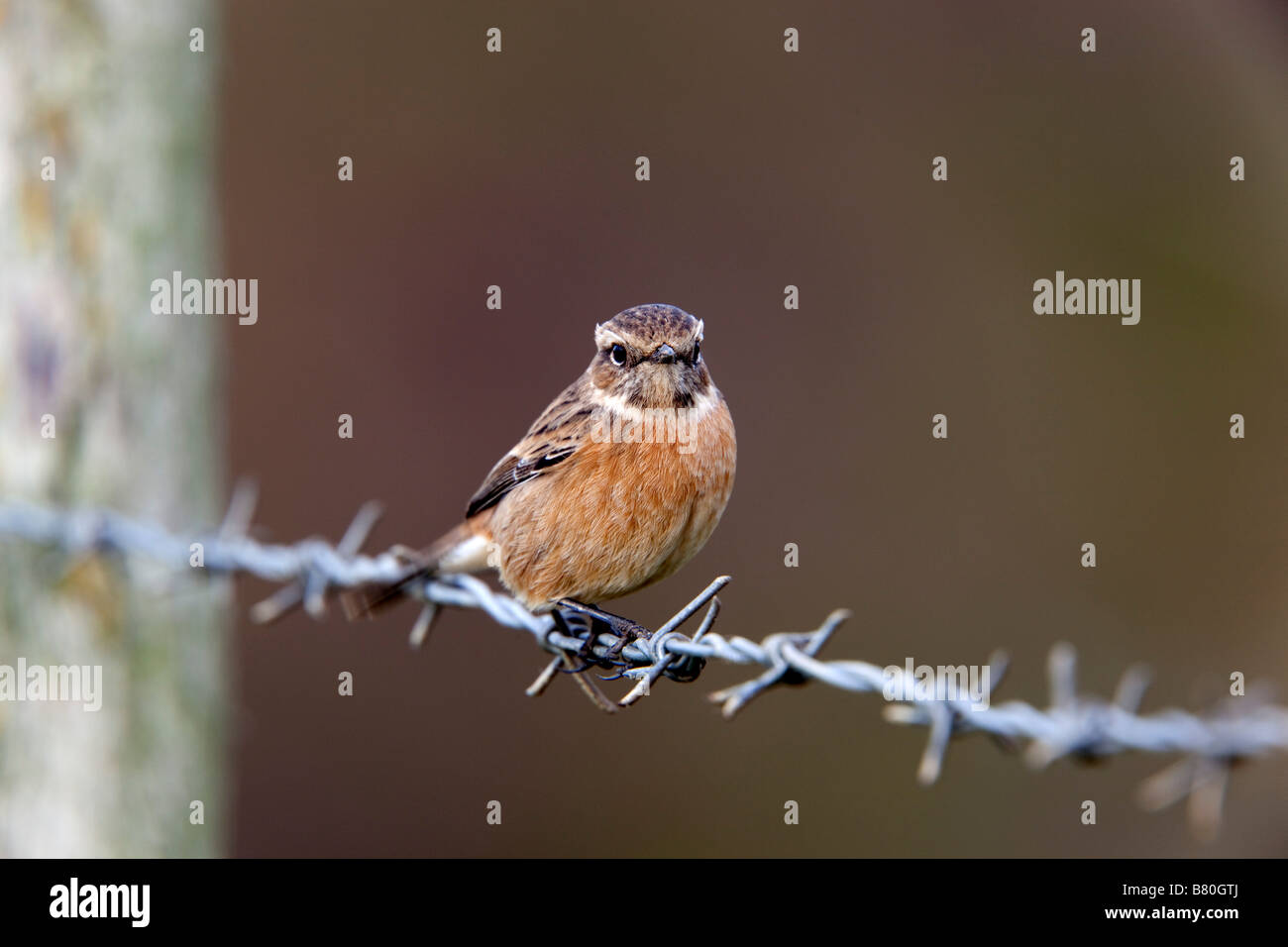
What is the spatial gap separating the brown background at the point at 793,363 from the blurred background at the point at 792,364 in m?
0.03

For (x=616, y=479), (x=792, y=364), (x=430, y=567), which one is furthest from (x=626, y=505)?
(x=792, y=364)

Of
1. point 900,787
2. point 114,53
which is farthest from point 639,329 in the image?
point 900,787

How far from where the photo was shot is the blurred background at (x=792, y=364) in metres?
8.21

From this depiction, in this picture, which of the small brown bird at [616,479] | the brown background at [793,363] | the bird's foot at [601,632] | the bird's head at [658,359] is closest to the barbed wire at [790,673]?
the bird's foot at [601,632]

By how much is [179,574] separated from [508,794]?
408cm

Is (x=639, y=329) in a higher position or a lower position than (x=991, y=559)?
higher

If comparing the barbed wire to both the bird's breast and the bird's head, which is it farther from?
the bird's head

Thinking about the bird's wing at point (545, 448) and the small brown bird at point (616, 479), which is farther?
the bird's wing at point (545, 448)

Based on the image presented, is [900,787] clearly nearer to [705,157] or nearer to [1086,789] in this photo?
[1086,789]

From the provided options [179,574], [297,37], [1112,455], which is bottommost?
[179,574]

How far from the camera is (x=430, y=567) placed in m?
4.28

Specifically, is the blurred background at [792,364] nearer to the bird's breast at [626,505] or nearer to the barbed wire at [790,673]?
the bird's breast at [626,505]

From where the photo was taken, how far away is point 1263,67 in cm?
927

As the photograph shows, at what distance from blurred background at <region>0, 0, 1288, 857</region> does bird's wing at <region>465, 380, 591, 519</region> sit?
9.44 feet
